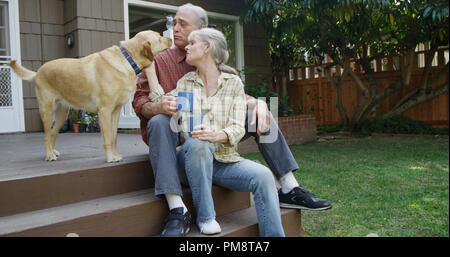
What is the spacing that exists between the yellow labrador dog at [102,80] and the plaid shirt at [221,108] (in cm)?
28

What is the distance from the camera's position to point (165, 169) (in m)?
1.80

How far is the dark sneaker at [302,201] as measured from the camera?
6.72 feet

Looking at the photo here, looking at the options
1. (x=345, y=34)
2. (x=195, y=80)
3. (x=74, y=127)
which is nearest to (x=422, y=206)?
(x=195, y=80)

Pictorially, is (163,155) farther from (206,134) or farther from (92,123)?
(92,123)

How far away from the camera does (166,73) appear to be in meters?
2.33

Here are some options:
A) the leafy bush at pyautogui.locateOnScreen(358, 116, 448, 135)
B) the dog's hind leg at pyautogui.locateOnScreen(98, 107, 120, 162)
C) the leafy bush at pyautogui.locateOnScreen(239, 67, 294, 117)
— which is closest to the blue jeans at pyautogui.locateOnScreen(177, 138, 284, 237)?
the dog's hind leg at pyautogui.locateOnScreen(98, 107, 120, 162)

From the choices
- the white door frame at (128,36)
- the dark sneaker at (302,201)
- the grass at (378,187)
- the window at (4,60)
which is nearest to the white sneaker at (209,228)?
the dark sneaker at (302,201)

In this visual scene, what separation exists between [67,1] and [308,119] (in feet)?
14.4

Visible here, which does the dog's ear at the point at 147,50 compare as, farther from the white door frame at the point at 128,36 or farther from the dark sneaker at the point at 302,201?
the white door frame at the point at 128,36

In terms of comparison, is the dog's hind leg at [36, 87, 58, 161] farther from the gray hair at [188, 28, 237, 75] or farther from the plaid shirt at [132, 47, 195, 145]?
the gray hair at [188, 28, 237, 75]

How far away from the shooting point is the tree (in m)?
5.73

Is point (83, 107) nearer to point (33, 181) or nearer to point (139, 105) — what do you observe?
point (139, 105)

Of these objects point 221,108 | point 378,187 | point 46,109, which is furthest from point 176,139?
point 378,187

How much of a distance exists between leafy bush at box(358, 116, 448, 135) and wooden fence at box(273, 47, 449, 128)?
1.51 ft
